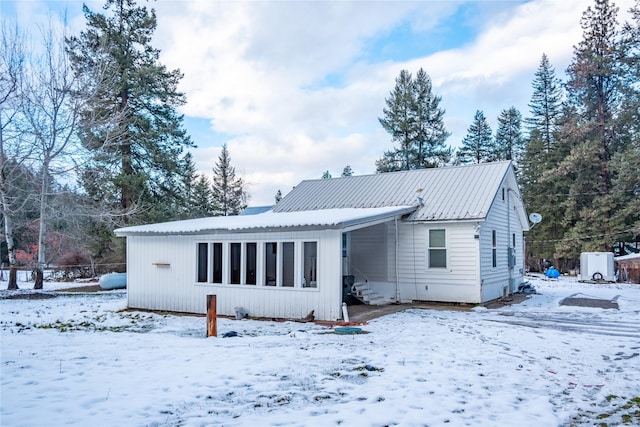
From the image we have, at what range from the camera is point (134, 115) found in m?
24.1

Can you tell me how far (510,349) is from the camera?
7.31m

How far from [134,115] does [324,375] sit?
22.0 m

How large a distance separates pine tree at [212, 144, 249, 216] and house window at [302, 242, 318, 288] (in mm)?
36218

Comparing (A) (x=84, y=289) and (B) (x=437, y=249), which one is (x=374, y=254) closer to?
(B) (x=437, y=249)

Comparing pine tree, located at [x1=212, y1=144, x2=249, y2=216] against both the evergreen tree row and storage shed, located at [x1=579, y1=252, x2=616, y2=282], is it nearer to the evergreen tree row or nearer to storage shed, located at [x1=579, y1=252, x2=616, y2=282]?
the evergreen tree row

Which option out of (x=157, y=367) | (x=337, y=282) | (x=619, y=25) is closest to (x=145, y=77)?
(x=337, y=282)

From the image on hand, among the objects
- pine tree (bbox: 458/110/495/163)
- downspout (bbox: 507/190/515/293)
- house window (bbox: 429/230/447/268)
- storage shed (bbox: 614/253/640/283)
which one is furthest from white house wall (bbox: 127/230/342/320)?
pine tree (bbox: 458/110/495/163)

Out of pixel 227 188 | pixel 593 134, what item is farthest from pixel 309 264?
pixel 227 188

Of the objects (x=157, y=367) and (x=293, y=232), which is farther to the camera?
(x=293, y=232)

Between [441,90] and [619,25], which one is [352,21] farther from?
[619,25]

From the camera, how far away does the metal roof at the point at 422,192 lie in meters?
13.9

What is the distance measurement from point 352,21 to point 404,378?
36.3 ft

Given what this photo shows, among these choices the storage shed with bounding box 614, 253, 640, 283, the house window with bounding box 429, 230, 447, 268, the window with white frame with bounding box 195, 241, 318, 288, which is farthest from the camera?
the storage shed with bounding box 614, 253, 640, 283

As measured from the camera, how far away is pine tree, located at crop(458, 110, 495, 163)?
128ft
